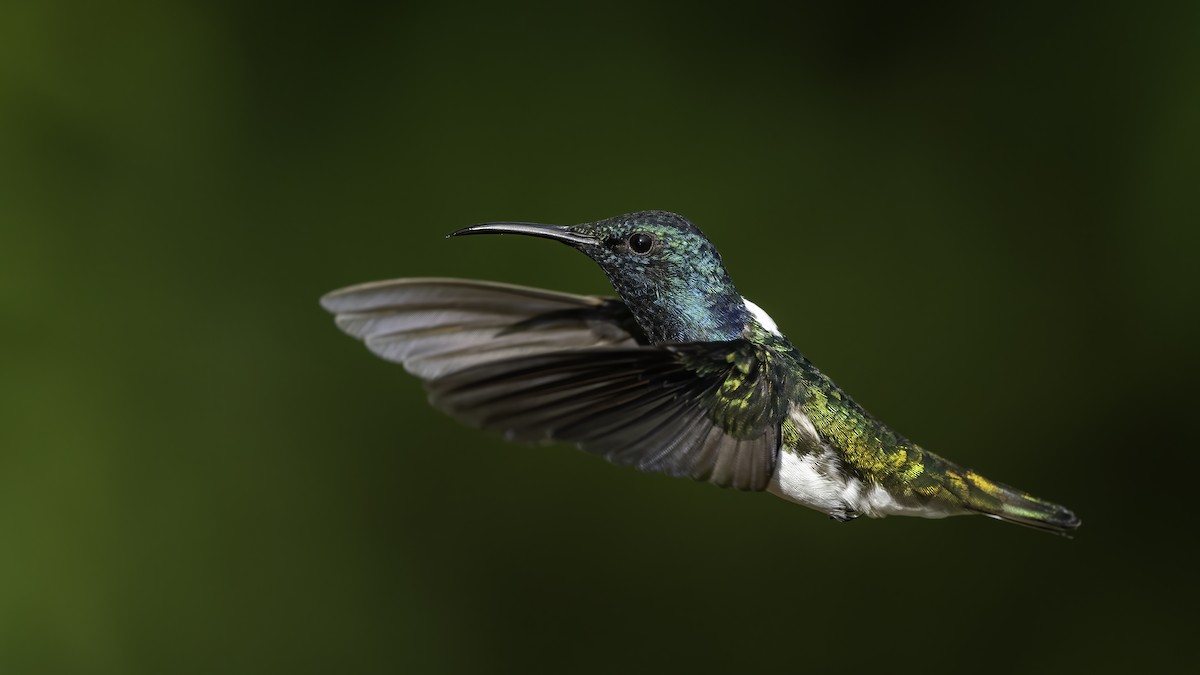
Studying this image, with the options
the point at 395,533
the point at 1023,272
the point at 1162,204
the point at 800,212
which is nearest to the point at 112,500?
the point at 395,533

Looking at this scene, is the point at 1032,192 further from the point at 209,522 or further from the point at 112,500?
the point at 112,500

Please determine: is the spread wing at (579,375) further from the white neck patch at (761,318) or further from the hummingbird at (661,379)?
the white neck patch at (761,318)

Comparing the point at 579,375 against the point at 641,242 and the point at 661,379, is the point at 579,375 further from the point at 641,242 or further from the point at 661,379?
the point at 641,242

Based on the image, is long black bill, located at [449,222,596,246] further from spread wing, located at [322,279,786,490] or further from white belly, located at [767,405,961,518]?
white belly, located at [767,405,961,518]

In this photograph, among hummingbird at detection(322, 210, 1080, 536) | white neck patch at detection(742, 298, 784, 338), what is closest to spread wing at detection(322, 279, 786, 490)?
hummingbird at detection(322, 210, 1080, 536)

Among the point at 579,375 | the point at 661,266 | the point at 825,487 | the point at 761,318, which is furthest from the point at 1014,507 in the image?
the point at 579,375

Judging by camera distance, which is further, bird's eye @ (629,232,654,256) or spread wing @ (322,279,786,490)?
bird's eye @ (629,232,654,256)

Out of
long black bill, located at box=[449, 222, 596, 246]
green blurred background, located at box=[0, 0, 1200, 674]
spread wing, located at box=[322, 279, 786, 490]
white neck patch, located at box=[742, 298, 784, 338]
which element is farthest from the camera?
green blurred background, located at box=[0, 0, 1200, 674]
